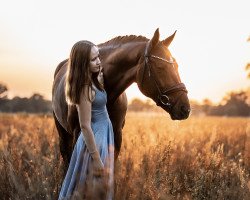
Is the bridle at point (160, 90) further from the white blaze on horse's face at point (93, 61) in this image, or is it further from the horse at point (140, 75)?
the white blaze on horse's face at point (93, 61)

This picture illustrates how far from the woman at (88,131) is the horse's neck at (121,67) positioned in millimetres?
968

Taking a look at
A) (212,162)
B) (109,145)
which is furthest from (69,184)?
(212,162)

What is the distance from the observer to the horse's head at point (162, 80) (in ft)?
15.3

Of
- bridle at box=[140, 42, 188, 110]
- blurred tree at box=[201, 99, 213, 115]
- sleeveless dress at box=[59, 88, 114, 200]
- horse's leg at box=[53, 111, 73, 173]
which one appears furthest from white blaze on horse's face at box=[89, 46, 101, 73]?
blurred tree at box=[201, 99, 213, 115]

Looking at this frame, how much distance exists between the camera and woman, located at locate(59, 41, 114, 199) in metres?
3.78

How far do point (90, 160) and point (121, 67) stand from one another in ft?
4.77

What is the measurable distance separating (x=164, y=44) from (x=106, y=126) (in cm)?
140

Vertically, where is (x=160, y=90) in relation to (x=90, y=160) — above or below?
above

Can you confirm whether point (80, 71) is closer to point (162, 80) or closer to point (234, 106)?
point (162, 80)

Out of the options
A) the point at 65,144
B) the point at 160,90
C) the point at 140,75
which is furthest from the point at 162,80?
the point at 65,144

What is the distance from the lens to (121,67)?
16.3 ft

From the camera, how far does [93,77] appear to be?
4.05m

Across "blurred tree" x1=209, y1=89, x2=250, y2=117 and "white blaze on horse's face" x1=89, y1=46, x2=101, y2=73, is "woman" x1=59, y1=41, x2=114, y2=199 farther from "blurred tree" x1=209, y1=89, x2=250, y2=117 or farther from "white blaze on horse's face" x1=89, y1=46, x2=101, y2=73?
"blurred tree" x1=209, y1=89, x2=250, y2=117

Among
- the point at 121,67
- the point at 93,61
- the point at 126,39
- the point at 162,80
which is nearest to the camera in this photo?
the point at 93,61
